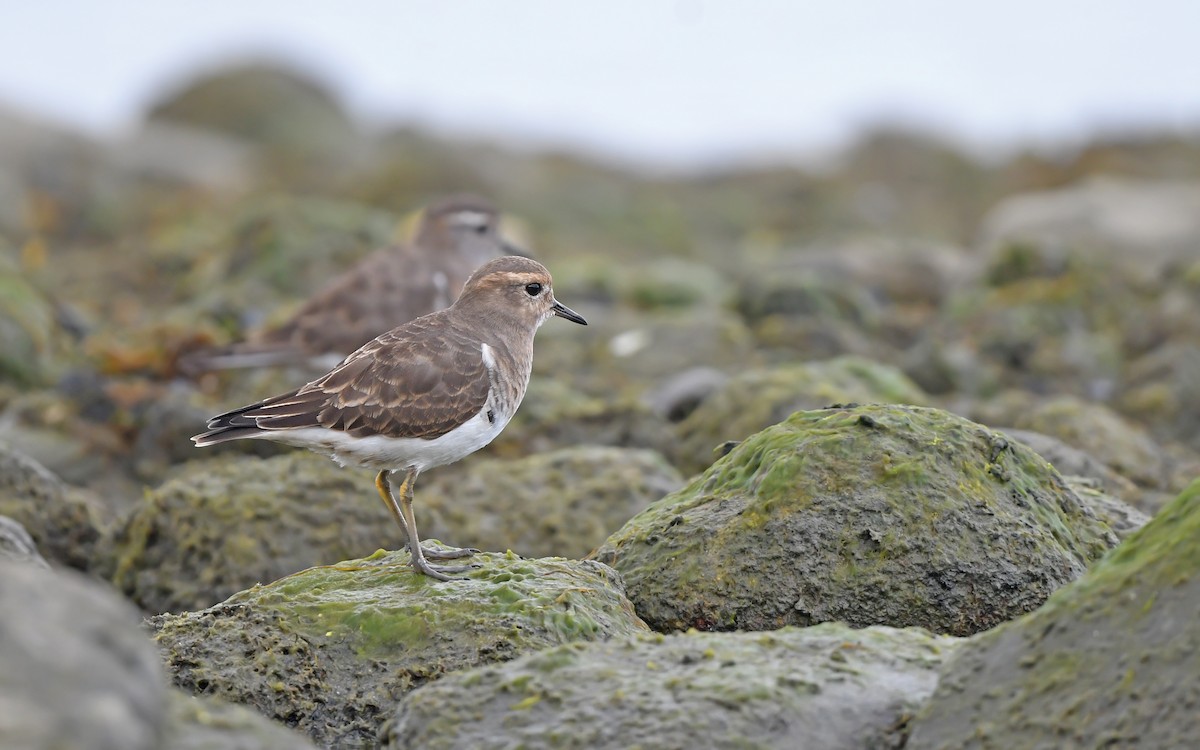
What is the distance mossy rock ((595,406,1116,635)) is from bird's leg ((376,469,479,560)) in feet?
2.36

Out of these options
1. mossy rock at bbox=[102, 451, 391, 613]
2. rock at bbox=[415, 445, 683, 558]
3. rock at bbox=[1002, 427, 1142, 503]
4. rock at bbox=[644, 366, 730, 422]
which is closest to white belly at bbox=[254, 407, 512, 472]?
mossy rock at bbox=[102, 451, 391, 613]

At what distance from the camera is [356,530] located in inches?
284

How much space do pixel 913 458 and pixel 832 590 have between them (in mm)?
672

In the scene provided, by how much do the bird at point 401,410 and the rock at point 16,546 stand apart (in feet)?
2.77

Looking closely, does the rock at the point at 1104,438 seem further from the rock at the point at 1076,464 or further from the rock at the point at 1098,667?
the rock at the point at 1098,667

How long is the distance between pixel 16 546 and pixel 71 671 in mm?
3246

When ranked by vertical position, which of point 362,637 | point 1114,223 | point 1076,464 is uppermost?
point 1114,223

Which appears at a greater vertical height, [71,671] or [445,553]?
[71,671]

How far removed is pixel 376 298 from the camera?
1048 centimetres

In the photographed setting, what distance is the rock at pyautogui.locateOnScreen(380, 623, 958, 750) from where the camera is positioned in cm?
407

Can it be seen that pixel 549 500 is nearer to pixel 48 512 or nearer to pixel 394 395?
pixel 394 395

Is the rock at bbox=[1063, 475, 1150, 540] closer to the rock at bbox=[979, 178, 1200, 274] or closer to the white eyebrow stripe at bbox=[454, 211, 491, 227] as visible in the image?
the white eyebrow stripe at bbox=[454, 211, 491, 227]

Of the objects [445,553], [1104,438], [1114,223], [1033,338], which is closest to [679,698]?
[445,553]

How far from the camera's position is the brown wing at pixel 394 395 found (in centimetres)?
616
